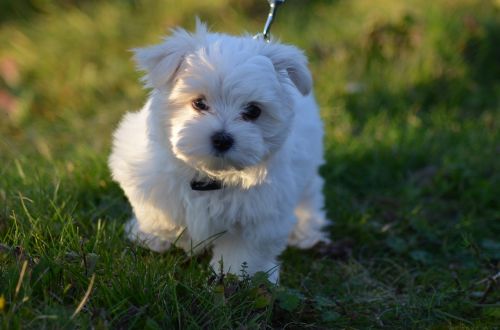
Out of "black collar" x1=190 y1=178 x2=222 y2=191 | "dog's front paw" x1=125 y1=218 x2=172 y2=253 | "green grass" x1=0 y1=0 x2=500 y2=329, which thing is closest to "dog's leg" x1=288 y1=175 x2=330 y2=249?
"green grass" x1=0 y1=0 x2=500 y2=329

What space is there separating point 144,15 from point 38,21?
1287 millimetres

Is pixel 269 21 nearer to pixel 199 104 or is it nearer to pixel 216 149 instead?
pixel 199 104

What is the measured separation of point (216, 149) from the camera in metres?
2.63

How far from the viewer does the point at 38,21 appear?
25.7ft

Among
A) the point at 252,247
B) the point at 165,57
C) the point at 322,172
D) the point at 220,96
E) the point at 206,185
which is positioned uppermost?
the point at 322,172

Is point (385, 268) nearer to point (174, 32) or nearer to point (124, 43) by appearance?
point (174, 32)

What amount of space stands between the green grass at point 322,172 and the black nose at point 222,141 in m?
0.53

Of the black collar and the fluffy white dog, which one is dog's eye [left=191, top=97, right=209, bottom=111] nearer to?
the fluffy white dog

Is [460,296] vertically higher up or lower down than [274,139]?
lower down

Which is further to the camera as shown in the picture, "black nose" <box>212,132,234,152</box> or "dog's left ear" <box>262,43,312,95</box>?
"dog's left ear" <box>262,43,312,95</box>

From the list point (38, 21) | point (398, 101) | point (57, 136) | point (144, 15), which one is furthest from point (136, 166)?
point (38, 21)

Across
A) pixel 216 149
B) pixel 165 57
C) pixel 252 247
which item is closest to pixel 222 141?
pixel 216 149

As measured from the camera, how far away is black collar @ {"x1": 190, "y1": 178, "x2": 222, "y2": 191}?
291cm

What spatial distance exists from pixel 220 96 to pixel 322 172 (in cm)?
213
